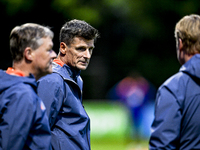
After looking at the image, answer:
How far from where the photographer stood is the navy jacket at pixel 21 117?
3025mm

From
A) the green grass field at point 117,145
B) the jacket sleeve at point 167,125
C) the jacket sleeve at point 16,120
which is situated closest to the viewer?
the jacket sleeve at point 16,120

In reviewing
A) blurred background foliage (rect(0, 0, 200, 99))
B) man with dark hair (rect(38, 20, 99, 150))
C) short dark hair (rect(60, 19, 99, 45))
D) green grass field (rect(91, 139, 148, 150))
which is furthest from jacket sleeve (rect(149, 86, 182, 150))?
blurred background foliage (rect(0, 0, 200, 99))

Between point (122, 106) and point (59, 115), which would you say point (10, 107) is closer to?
point (59, 115)

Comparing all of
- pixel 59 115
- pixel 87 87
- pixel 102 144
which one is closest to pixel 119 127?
pixel 102 144

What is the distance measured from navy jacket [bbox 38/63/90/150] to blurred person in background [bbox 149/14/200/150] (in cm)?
93

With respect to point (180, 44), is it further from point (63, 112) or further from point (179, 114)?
point (63, 112)

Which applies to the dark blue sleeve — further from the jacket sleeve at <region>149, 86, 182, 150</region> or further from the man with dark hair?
the jacket sleeve at <region>149, 86, 182, 150</region>

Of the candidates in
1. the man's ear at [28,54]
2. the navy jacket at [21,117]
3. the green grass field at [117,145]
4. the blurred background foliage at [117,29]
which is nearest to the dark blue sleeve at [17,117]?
the navy jacket at [21,117]

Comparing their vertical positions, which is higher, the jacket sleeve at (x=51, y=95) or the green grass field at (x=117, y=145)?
the jacket sleeve at (x=51, y=95)

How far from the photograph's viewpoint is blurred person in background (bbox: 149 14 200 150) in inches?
128

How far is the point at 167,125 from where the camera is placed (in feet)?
10.6

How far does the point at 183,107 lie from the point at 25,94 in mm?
1238

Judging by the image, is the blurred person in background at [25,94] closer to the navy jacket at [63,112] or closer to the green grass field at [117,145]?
the navy jacket at [63,112]

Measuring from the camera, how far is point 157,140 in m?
3.28
